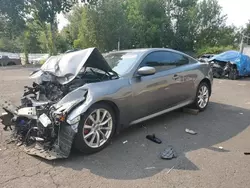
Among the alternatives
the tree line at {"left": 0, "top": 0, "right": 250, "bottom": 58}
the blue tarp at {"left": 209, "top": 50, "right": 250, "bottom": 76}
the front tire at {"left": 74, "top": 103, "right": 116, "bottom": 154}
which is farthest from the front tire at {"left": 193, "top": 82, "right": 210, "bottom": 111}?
the tree line at {"left": 0, "top": 0, "right": 250, "bottom": 58}

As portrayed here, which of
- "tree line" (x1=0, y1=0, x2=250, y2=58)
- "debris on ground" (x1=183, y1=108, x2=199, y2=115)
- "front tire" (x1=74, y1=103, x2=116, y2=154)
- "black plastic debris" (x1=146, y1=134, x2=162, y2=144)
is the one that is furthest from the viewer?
"tree line" (x1=0, y1=0, x2=250, y2=58)

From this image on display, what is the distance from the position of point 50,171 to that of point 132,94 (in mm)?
1718

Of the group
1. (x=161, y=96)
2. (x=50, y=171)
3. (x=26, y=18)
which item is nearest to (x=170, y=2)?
(x=26, y=18)

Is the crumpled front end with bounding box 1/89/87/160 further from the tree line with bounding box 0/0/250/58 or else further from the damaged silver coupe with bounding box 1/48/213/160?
the tree line with bounding box 0/0/250/58

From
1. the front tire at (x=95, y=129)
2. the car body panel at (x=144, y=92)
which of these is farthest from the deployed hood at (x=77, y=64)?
the front tire at (x=95, y=129)

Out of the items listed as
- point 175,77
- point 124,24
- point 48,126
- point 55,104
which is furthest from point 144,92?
point 124,24

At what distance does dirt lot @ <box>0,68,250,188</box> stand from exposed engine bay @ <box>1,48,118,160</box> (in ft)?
0.70

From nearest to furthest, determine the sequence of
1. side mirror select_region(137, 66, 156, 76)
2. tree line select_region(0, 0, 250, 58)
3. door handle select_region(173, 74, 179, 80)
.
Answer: side mirror select_region(137, 66, 156, 76) → door handle select_region(173, 74, 179, 80) → tree line select_region(0, 0, 250, 58)

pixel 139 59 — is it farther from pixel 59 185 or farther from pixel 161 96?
pixel 59 185

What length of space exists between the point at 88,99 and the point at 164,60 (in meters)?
2.12

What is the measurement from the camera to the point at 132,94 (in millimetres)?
4082

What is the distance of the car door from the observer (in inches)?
167

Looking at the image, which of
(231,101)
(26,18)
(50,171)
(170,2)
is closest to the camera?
(50,171)

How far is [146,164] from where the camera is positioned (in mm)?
3324
